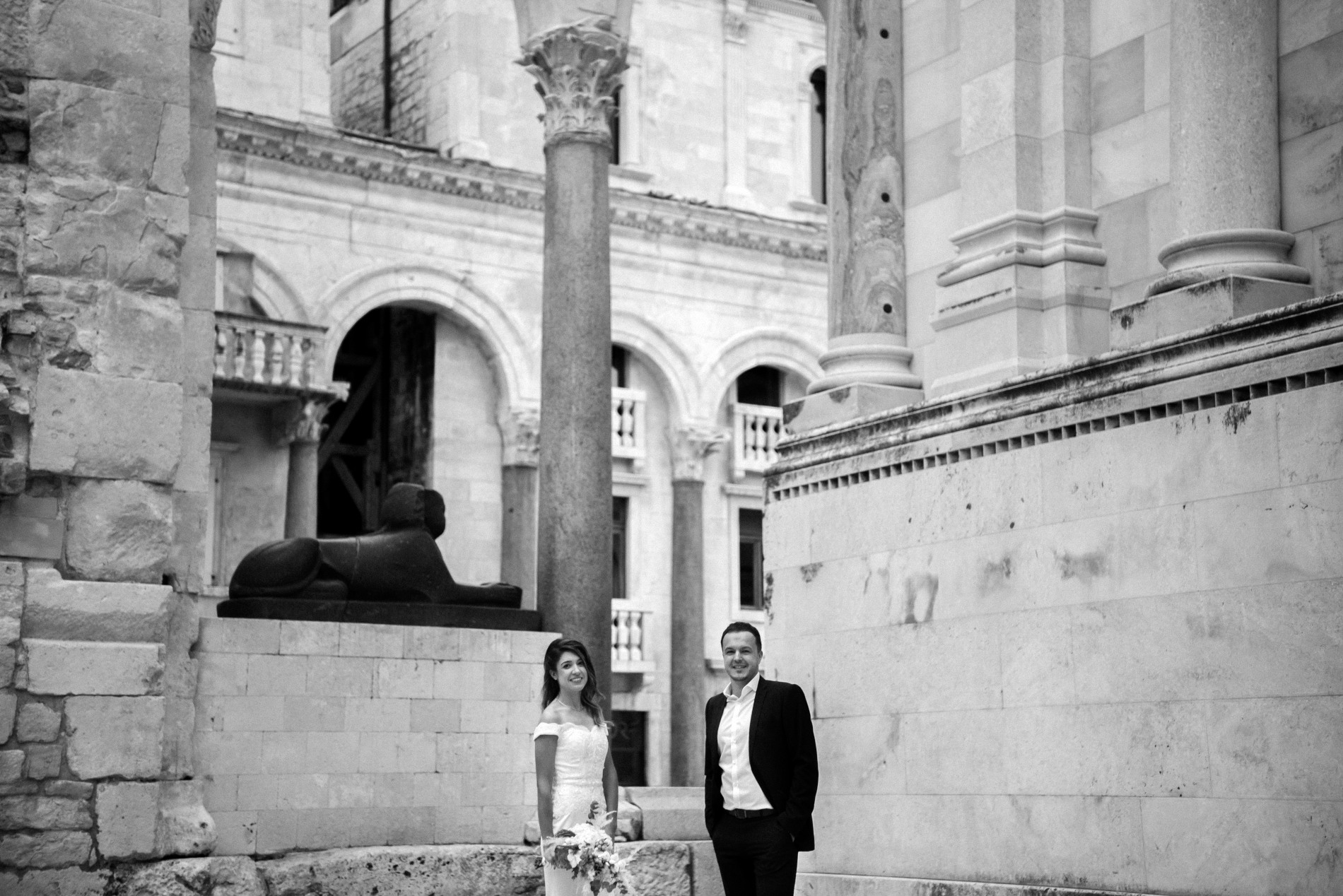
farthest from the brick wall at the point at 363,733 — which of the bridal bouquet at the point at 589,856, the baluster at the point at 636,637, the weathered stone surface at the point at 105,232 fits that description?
the baluster at the point at 636,637

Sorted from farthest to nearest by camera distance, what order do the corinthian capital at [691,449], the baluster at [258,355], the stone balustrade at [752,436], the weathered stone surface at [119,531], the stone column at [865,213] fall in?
the stone balustrade at [752,436]
the corinthian capital at [691,449]
the baluster at [258,355]
the stone column at [865,213]
the weathered stone surface at [119,531]

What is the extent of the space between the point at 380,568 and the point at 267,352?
10.0 m

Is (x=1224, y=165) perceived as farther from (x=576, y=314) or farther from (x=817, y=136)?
Result: (x=817, y=136)

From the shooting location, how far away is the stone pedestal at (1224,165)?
886 centimetres

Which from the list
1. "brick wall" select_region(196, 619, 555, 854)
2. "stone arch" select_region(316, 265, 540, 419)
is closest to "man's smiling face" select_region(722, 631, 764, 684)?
"brick wall" select_region(196, 619, 555, 854)

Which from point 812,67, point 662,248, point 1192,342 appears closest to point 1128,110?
point 1192,342

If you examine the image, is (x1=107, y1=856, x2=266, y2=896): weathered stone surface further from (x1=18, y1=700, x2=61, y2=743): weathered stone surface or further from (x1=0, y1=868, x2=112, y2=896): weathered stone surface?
(x1=18, y1=700, x2=61, y2=743): weathered stone surface

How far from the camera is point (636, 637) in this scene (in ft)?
91.3

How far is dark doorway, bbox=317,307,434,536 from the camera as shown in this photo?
2719cm

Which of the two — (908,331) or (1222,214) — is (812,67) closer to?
(908,331)

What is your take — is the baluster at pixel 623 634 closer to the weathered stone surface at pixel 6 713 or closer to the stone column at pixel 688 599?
the stone column at pixel 688 599

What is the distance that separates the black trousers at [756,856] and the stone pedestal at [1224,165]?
10.2 ft

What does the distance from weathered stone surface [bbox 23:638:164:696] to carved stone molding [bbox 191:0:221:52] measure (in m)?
4.84

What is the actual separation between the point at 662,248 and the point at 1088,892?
20.8m
